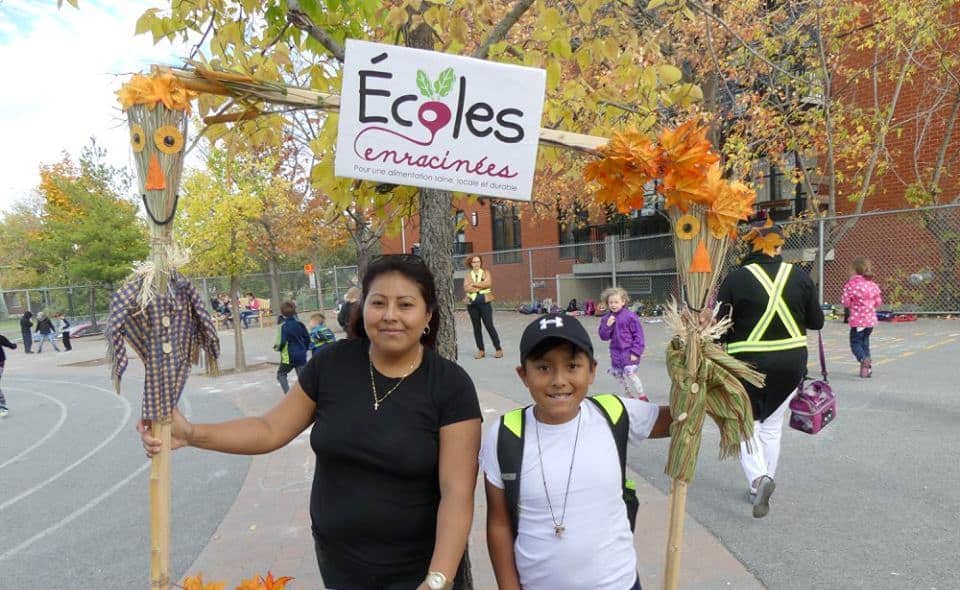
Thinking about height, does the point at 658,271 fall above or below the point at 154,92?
below

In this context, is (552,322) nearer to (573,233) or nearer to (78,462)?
(78,462)

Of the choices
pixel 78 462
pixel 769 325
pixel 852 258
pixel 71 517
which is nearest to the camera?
pixel 769 325

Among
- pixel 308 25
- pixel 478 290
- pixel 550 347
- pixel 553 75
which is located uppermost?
pixel 308 25

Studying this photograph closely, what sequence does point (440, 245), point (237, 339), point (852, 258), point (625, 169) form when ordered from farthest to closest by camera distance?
point (852, 258)
point (237, 339)
point (440, 245)
point (625, 169)

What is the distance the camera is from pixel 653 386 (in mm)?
7711

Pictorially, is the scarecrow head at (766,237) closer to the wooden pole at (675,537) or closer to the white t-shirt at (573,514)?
the wooden pole at (675,537)

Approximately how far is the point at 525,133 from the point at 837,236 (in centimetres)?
1206

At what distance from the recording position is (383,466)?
1706 millimetres

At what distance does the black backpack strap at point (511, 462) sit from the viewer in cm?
181

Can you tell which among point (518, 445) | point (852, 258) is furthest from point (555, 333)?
point (852, 258)

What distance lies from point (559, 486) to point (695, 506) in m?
2.62

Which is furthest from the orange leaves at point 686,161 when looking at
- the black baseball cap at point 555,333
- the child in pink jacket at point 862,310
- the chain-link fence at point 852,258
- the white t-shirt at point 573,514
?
the chain-link fence at point 852,258

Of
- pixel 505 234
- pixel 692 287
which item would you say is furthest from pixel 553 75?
pixel 505 234

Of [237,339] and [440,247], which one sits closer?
[440,247]
